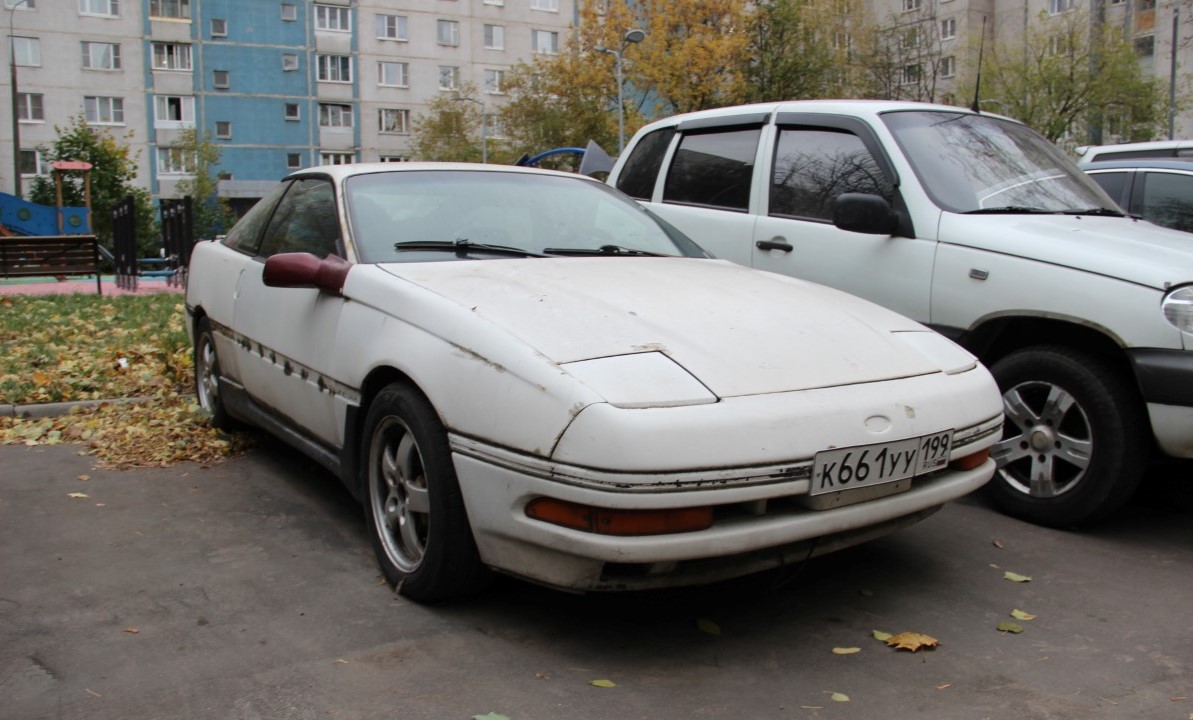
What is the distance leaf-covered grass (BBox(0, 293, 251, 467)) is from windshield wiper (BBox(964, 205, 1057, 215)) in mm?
3980

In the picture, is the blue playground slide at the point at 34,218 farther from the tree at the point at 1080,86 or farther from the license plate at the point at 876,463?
the license plate at the point at 876,463

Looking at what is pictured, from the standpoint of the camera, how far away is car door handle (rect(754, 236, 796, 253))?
545 cm

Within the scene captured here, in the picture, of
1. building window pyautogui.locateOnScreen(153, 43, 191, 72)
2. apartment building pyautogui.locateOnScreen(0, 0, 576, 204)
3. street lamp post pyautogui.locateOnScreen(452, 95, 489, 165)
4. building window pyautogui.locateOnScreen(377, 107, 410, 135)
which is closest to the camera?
street lamp post pyautogui.locateOnScreen(452, 95, 489, 165)

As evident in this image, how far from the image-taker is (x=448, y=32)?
63188 mm

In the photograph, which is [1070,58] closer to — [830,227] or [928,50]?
[928,50]

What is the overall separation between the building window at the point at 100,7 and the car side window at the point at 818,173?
197 feet

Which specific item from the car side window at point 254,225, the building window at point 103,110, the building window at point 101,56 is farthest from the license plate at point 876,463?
the building window at point 101,56

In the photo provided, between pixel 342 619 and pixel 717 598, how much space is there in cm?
124

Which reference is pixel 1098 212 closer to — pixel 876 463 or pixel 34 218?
pixel 876 463

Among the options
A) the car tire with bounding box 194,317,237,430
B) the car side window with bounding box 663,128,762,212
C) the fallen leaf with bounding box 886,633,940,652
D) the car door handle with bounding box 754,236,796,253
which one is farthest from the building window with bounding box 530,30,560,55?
the fallen leaf with bounding box 886,633,940,652

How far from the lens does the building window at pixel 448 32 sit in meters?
62.9

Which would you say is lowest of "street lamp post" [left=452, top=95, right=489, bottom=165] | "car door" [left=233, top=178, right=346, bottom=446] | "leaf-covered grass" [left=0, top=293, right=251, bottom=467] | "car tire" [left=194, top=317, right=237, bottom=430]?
"leaf-covered grass" [left=0, top=293, right=251, bottom=467]

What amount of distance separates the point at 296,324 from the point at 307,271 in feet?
1.24

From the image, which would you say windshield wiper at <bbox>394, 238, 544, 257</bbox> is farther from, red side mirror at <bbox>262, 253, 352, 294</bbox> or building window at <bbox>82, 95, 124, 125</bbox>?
building window at <bbox>82, 95, 124, 125</bbox>
